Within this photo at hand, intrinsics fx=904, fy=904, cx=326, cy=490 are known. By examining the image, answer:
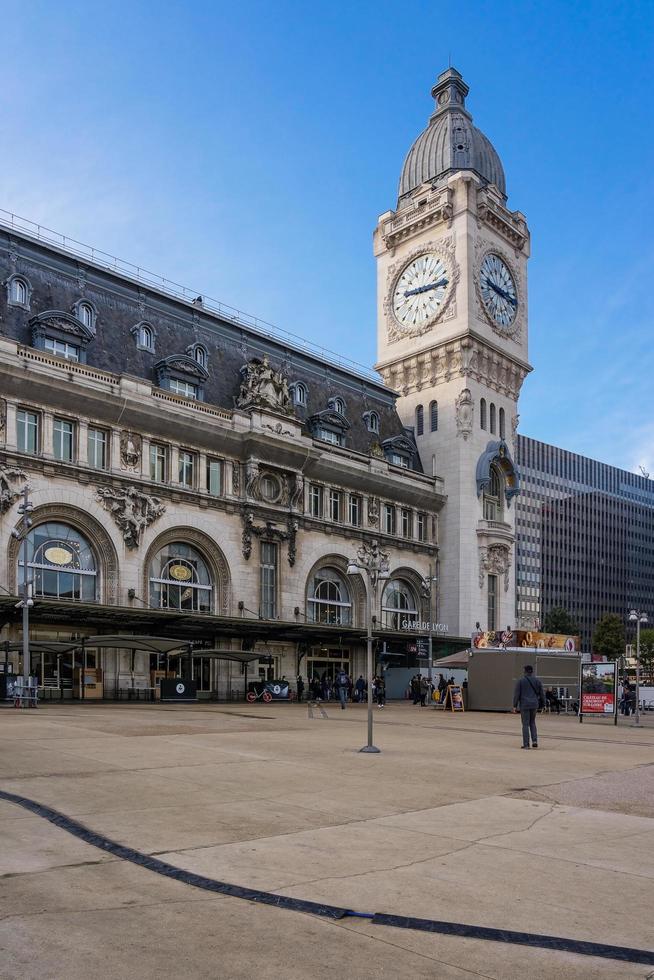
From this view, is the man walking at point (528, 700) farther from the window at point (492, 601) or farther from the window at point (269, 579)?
the window at point (492, 601)

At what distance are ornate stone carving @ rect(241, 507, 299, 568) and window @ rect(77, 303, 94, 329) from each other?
13895mm

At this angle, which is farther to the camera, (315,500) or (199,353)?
(315,500)

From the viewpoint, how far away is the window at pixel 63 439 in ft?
151

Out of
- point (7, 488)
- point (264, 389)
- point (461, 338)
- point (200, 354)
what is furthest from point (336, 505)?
point (7, 488)

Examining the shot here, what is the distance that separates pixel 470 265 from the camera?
71.2 meters

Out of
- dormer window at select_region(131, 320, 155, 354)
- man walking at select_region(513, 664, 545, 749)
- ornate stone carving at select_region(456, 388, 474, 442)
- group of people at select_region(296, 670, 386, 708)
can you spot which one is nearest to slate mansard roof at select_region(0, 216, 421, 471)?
dormer window at select_region(131, 320, 155, 354)

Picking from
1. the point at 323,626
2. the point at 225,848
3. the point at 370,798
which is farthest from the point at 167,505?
the point at 225,848

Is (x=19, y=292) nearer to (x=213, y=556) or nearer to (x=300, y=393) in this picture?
(x=213, y=556)

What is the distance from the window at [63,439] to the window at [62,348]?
3.40m

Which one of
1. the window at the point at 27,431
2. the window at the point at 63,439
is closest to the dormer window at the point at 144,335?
the window at the point at 63,439

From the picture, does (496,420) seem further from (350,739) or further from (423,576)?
(350,739)

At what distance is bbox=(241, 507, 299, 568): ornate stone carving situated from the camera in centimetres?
5409

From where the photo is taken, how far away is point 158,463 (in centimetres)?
5078

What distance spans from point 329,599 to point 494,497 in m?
19.0
